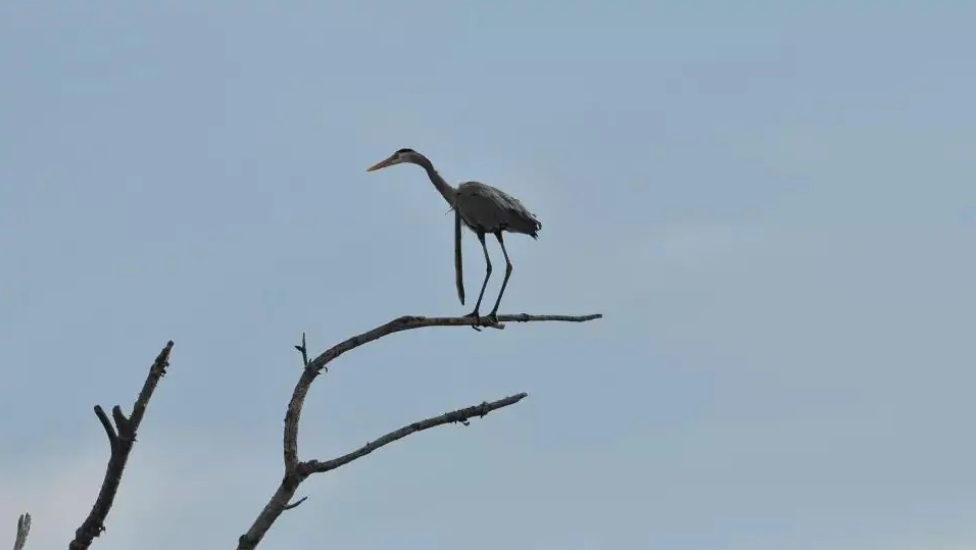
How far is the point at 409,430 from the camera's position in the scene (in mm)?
18281

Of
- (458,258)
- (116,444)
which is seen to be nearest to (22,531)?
(116,444)

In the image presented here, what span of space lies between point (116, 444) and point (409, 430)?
14.4 feet

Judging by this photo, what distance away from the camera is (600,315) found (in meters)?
20.9

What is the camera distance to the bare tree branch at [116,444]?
1468 centimetres

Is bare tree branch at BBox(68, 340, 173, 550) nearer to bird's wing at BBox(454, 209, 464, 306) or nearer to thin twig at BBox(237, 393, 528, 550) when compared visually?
thin twig at BBox(237, 393, 528, 550)

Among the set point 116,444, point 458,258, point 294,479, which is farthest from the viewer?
point 458,258

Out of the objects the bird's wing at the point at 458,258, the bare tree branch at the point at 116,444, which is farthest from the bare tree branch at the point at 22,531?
the bird's wing at the point at 458,258

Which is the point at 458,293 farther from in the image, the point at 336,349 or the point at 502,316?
the point at 336,349

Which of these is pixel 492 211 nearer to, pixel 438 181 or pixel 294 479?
pixel 438 181

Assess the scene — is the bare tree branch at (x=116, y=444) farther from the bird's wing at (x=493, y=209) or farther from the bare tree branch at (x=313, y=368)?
the bird's wing at (x=493, y=209)

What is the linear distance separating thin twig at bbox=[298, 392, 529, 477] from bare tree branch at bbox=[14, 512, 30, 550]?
3115mm

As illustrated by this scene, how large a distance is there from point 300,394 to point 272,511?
1416 mm

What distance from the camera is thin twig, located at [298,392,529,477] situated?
17906mm

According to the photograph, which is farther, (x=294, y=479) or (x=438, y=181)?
(x=438, y=181)
